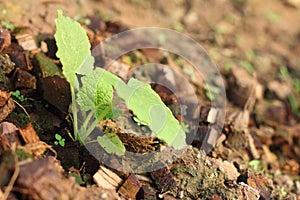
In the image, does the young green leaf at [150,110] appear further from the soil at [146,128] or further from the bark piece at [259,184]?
the bark piece at [259,184]

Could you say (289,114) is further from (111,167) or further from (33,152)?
(33,152)

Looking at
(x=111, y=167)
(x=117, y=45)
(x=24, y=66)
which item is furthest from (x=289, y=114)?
(x=24, y=66)

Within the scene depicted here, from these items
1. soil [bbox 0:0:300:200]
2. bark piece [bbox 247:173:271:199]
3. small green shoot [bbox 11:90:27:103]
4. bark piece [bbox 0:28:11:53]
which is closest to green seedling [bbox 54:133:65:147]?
soil [bbox 0:0:300:200]

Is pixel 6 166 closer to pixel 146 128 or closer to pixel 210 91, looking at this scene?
pixel 146 128

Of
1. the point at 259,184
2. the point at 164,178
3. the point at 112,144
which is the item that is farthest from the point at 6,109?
the point at 259,184

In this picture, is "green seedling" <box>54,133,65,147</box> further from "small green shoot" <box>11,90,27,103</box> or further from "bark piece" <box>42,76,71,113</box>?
"small green shoot" <box>11,90,27,103</box>

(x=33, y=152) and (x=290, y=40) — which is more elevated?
(x=290, y=40)
